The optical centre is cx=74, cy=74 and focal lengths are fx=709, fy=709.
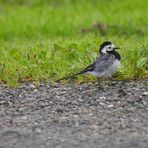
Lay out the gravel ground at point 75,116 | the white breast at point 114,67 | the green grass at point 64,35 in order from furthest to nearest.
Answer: the green grass at point 64,35 → the white breast at point 114,67 → the gravel ground at point 75,116

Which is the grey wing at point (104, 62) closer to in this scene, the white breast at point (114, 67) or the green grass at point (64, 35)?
the white breast at point (114, 67)

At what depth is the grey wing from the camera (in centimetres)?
768

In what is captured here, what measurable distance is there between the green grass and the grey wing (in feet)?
1.24

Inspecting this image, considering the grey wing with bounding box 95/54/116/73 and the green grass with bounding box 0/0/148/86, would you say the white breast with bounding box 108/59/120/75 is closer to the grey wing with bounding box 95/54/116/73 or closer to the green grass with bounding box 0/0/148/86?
the grey wing with bounding box 95/54/116/73

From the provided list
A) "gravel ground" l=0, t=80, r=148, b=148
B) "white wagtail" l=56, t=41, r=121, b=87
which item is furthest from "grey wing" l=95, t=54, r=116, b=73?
"gravel ground" l=0, t=80, r=148, b=148

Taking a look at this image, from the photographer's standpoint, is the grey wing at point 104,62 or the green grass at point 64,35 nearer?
the grey wing at point 104,62

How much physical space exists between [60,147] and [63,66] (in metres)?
2.96

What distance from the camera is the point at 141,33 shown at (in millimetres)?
11422

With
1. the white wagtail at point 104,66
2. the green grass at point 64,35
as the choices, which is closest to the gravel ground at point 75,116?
the white wagtail at point 104,66

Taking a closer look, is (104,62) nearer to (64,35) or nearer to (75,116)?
(75,116)

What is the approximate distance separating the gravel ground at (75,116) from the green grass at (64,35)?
1.53ft

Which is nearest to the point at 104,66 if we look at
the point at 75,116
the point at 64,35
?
the point at 75,116

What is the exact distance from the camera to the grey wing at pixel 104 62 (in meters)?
7.68

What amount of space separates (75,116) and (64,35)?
17.0ft
